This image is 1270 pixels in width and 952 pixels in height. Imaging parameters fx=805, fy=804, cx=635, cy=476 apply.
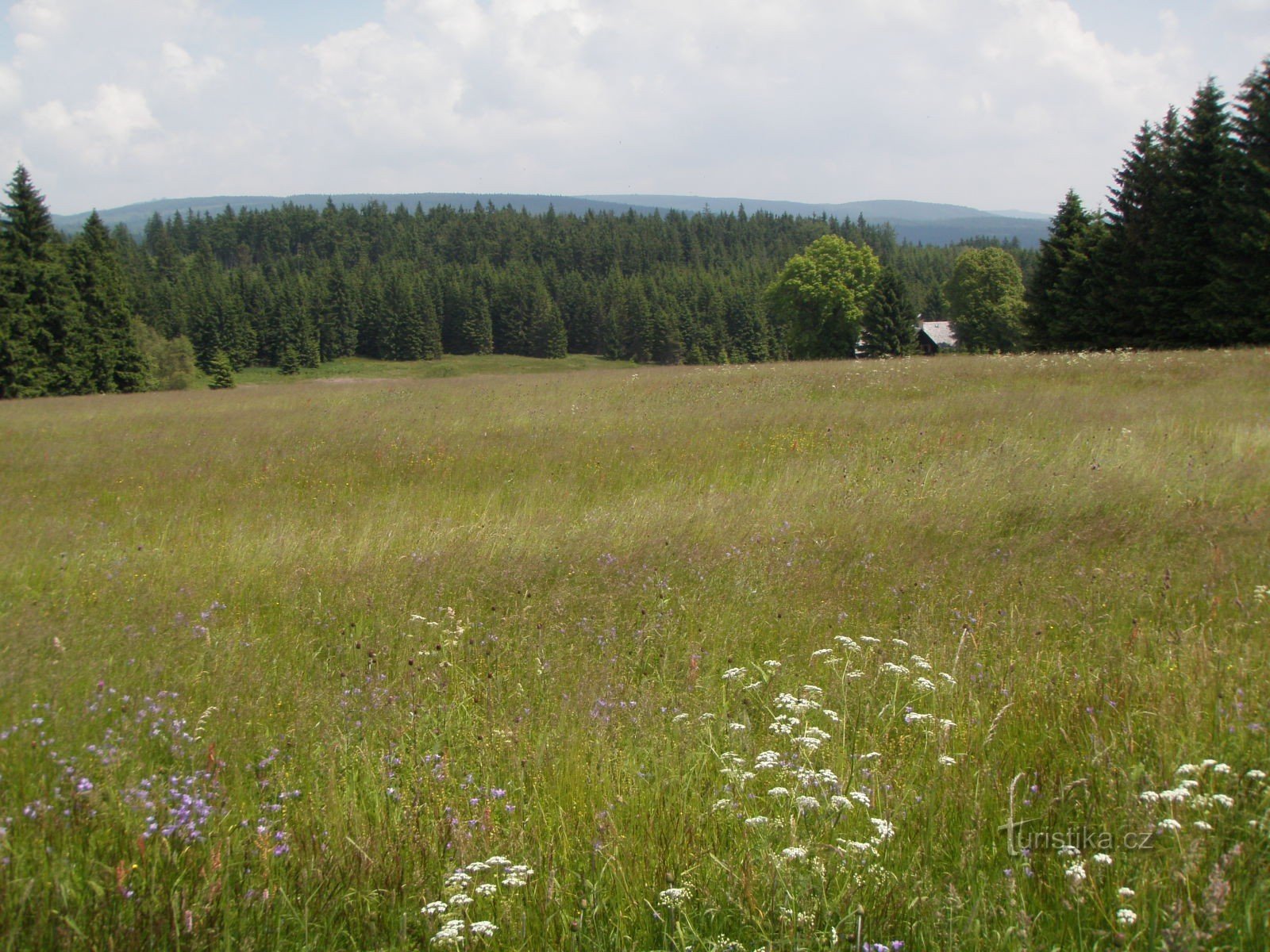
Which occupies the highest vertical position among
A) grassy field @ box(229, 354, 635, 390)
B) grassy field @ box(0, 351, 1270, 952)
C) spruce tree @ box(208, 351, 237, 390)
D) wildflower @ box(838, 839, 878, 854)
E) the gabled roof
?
the gabled roof

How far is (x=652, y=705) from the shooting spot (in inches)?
153

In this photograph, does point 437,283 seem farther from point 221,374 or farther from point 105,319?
point 105,319

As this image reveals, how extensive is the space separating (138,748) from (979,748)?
354 centimetres

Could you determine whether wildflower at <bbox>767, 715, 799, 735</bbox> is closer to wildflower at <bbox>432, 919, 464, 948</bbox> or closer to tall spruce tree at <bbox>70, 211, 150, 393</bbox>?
wildflower at <bbox>432, 919, 464, 948</bbox>

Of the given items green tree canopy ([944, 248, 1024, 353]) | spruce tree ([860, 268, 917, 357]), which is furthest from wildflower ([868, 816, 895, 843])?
green tree canopy ([944, 248, 1024, 353])

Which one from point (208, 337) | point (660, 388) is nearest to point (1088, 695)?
point (660, 388)

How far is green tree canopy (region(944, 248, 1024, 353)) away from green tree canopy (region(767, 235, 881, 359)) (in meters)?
8.88

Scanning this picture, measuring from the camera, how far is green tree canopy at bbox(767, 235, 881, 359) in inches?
2462

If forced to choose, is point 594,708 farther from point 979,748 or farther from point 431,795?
point 979,748

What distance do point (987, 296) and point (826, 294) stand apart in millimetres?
15368

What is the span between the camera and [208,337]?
296ft

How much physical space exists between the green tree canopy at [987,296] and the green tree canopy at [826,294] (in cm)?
888

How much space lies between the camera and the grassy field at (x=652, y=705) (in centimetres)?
233

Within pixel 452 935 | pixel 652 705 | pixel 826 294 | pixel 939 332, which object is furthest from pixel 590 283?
pixel 452 935
